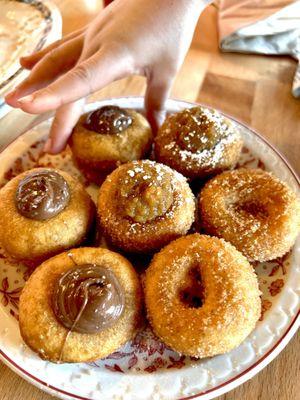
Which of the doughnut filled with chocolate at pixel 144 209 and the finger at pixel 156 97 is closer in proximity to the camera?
the doughnut filled with chocolate at pixel 144 209

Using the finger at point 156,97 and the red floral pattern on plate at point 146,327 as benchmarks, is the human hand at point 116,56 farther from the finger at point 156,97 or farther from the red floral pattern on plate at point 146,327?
the red floral pattern on plate at point 146,327

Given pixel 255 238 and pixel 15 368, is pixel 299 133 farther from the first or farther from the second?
pixel 15 368

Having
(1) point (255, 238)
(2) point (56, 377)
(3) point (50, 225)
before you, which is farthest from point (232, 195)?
(2) point (56, 377)

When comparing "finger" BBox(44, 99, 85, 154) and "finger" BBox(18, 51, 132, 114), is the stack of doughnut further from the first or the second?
"finger" BBox(18, 51, 132, 114)

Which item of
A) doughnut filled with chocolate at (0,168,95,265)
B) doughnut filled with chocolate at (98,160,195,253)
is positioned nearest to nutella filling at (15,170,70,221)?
doughnut filled with chocolate at (0,168,95,265)

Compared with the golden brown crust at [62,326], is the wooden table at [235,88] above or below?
below

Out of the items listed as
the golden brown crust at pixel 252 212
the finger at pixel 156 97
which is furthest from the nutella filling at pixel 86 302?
the finger at pixel 156 97
